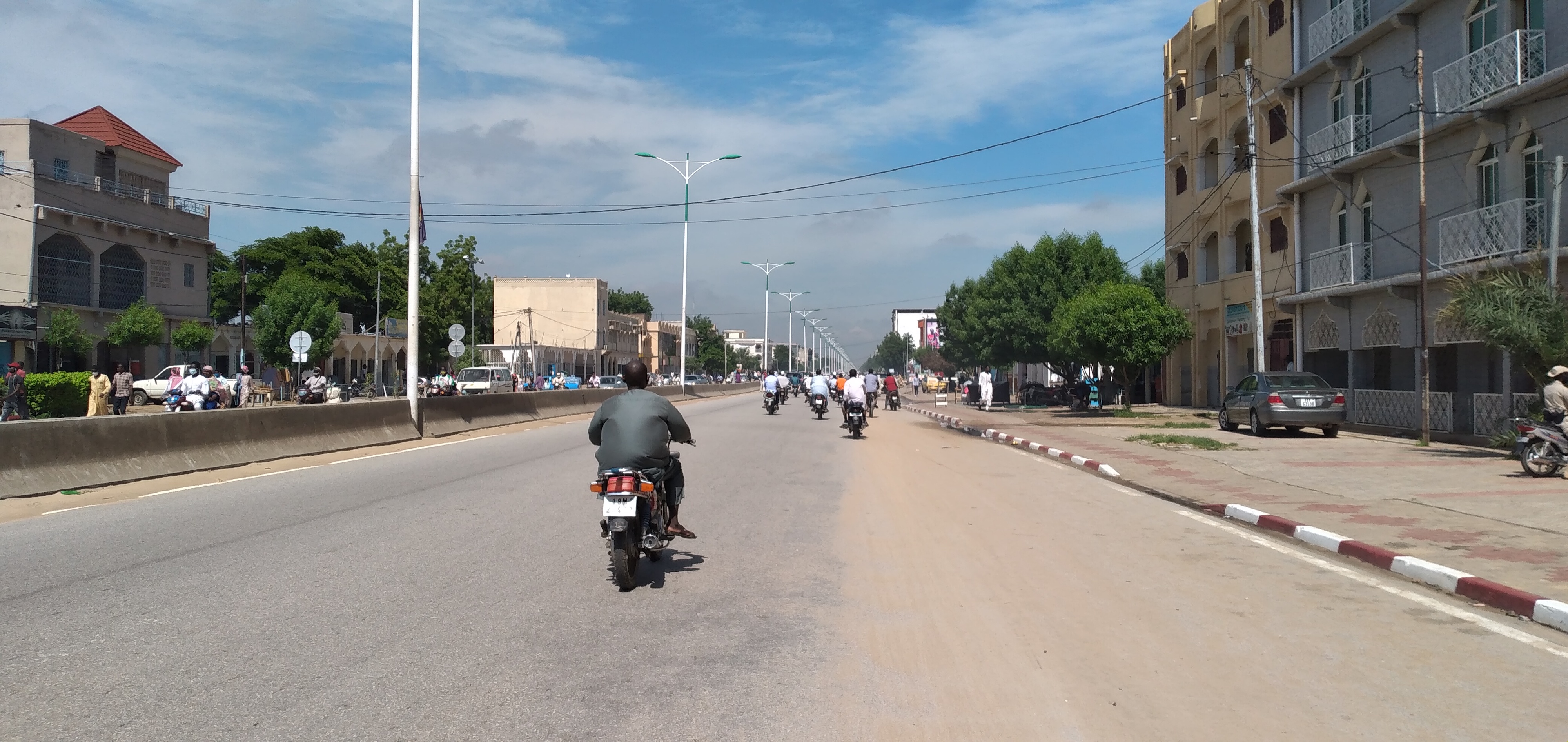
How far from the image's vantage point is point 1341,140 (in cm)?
2650

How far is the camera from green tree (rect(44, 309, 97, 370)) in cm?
4138

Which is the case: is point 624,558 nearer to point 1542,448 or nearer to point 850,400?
point 1542,448

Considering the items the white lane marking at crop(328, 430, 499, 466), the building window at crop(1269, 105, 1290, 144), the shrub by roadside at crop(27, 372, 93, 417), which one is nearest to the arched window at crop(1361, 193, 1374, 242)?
the building window at crop(1269, 105, 1290, 144)

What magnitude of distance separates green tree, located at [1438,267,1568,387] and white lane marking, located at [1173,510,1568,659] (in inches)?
332

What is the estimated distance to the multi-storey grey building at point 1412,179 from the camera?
1973 centimetres

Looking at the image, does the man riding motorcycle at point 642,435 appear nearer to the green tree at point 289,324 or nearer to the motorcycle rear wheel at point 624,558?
the motorcycle rear wheel at point 624,558

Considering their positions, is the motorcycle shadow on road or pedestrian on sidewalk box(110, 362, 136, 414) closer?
the motorcycle shadow on road

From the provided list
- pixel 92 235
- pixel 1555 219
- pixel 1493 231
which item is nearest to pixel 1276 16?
pixel 1493 231

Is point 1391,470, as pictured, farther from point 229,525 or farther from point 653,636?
point 229,525

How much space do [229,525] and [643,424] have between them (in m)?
4.81

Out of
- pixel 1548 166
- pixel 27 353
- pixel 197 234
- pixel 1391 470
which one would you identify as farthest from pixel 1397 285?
pixel 197 234

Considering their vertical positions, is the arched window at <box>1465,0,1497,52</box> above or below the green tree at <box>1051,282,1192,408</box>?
above

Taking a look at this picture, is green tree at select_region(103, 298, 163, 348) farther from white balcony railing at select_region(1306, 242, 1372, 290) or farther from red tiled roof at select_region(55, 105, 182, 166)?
white balcony railing at select_region(1306, 242, 1372, 290)

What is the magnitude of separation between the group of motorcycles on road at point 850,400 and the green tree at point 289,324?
25982mm
